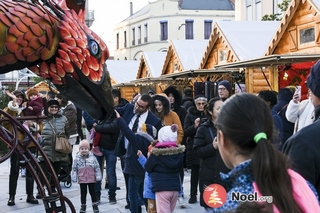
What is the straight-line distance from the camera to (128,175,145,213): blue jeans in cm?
677

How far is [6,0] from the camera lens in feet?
11.0

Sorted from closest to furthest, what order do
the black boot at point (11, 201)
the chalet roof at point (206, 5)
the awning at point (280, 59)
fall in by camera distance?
the black boot at point (11, 201), the awning at point (280, 59), the chalet roof at point (206, 5)

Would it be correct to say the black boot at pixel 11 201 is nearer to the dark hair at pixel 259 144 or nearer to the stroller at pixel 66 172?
the stroller at pixel 66 172

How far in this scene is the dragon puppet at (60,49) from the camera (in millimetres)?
3266

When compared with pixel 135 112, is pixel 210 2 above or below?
above

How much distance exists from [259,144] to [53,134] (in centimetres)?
659

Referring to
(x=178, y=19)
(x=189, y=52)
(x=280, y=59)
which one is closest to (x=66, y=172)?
(x=280, y=59)

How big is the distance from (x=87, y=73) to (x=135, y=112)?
3642 millimetres

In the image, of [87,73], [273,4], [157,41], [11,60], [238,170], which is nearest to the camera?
[238,170]

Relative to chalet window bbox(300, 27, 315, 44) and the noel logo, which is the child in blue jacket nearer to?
the noel logo

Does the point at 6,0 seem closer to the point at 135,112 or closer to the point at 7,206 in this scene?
the point at 135,112

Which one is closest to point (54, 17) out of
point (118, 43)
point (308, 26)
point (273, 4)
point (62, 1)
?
point (62, 1)

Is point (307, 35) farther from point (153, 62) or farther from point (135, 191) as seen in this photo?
point (153, 62)

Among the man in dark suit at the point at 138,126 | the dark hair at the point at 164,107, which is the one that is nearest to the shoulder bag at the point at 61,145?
the man in dark suit at the point at 138,126
